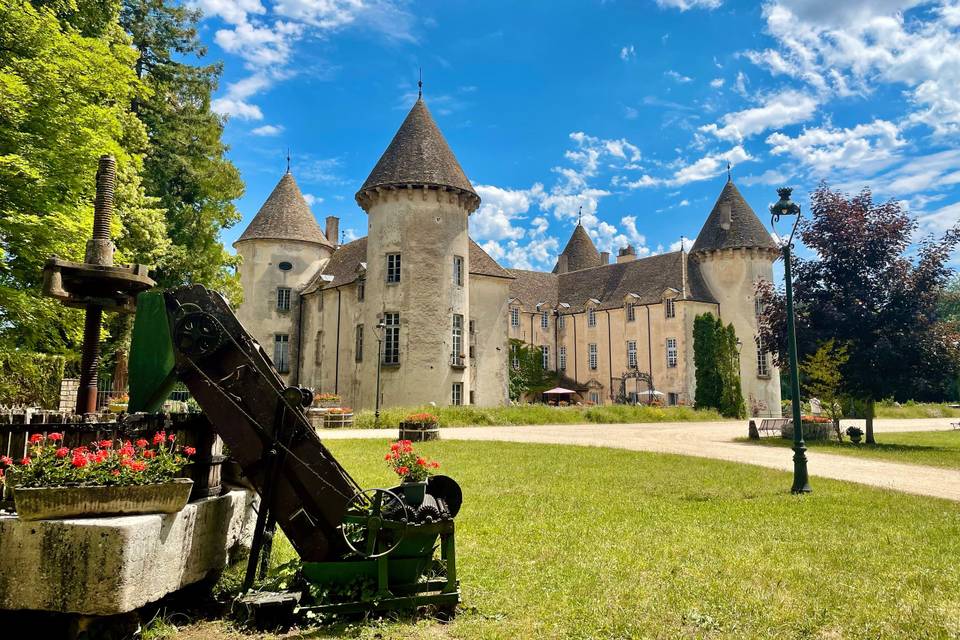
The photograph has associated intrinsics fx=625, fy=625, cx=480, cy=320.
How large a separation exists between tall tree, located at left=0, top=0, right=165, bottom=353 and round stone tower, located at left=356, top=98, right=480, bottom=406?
18786mm

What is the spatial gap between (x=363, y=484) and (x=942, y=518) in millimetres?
8812

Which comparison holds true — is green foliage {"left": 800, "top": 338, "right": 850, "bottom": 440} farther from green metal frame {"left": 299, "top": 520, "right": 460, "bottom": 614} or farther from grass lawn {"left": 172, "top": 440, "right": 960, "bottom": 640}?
green metal frame {"left": 299, "top": 520, "right": 460, "bottom": 614}

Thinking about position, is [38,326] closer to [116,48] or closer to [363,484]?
[116,48]

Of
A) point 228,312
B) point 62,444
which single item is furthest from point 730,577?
point 62,444

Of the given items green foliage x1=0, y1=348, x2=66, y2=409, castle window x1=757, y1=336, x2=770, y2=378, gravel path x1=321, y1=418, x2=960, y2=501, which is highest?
castle window x1=757, y1=336, x2=770, y2=378

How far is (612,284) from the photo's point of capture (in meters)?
52.5

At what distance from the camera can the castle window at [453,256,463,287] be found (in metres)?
34.6

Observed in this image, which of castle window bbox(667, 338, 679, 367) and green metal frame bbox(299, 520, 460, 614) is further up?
castle window bbox(667, 338, 679, 367)

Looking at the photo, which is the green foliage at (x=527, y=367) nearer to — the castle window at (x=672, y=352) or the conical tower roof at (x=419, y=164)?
the castle window at (x=672, y=352)

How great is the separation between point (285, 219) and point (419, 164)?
44.5ft

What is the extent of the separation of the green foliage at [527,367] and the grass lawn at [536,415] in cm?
1332

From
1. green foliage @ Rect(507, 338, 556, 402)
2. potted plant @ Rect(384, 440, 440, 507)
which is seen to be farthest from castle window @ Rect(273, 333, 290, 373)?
potted plant @ Rect(384, 440, 440, 507)

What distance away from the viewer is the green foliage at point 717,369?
141 feet

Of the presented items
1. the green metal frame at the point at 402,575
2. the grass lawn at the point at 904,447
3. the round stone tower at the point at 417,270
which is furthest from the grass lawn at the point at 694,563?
the round stone tower at the point at 417,270
